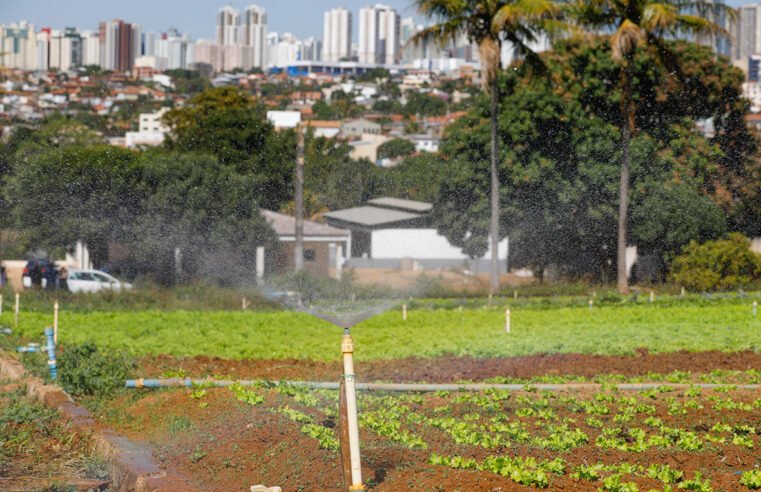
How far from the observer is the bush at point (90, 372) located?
33.6 ft

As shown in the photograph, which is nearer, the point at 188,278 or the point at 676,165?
the point at 188,278

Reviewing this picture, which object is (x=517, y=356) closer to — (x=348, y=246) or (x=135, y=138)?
(x=348, y=246)

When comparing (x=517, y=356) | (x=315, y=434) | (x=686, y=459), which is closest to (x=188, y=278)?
(x=517, y=356)

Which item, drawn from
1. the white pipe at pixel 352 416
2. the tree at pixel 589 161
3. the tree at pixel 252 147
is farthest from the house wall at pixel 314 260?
the tree at pixel 589 161

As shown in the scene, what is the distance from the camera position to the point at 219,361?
517 inches

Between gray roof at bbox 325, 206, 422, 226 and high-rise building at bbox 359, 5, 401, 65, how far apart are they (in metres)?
1.93

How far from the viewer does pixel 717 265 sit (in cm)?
2192

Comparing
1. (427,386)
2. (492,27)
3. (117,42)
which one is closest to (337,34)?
(427,386)

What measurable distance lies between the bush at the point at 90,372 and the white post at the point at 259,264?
5.11ft

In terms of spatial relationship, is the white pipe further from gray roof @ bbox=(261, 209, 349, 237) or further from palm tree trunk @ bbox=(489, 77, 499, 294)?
palm tree trunk @ bbox=(489, 77, 499, 294)

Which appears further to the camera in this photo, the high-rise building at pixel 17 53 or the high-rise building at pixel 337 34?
the high-rise building at pixel 17 53

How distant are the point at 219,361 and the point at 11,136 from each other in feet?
37.2

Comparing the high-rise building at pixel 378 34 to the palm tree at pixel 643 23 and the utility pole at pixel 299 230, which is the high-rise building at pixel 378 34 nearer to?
the utility pole at pixel 299 230

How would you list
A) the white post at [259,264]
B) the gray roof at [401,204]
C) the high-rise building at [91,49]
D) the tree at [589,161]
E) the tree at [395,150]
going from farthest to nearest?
1. the high-rise building at [91,49]
2. the tree at [589,161]
3. the tree at [395,150]
4. the white post at [259,264]
5. the gray roof at [401,204]
